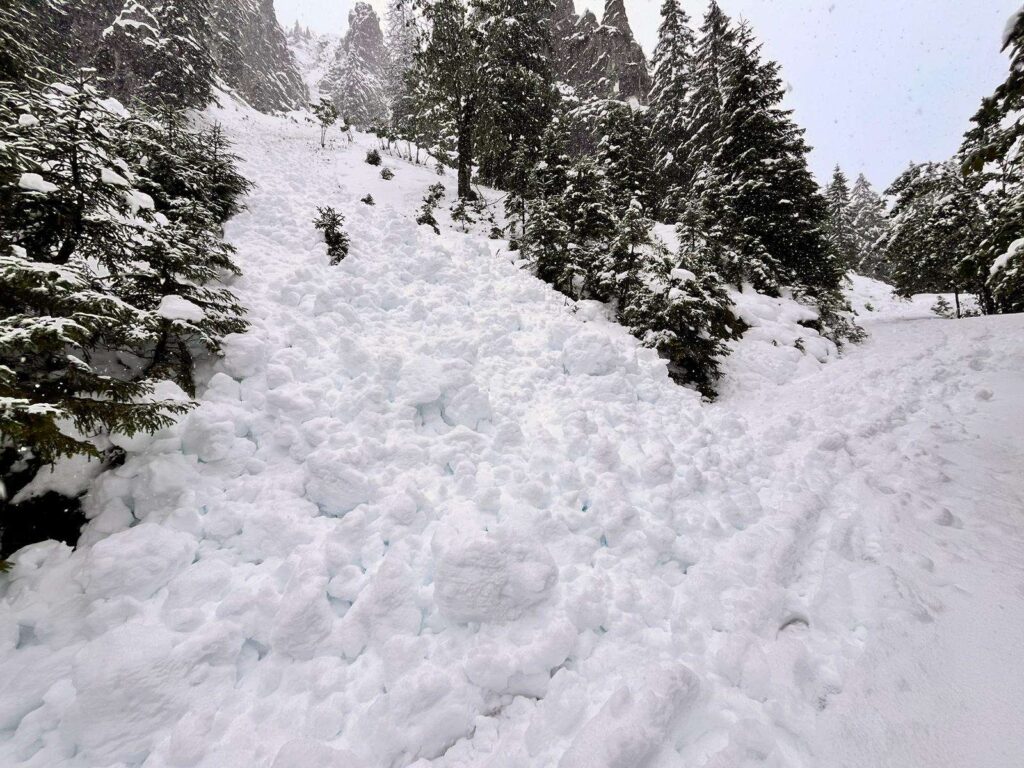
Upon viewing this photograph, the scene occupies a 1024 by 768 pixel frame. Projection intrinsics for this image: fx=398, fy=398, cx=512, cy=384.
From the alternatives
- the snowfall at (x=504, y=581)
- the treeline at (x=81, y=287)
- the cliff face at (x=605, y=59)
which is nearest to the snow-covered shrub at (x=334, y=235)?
the snowfall at (x=504, y=581)

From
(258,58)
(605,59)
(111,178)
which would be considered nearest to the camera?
(111,178)

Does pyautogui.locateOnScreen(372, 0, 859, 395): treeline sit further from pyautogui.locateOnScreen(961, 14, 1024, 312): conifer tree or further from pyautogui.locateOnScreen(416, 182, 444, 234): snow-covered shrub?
pyautogui.locateOnScreen(961, 14, 1024, 312): conifer tree

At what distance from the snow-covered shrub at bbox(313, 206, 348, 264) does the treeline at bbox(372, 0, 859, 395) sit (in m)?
4.13

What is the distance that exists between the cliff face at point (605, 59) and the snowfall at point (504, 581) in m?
29.3

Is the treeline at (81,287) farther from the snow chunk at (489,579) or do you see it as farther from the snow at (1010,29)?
the snow at (1010,29)

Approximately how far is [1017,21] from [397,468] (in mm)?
6975

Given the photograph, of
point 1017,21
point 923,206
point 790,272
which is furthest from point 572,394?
point 923,206

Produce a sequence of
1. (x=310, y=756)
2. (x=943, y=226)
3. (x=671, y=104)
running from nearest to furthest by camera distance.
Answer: (x=310, y=756)
(x=943, y=226)
(x=671, y=104)

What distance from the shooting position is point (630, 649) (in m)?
2.78

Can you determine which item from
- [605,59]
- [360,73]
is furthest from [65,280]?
[360,73]

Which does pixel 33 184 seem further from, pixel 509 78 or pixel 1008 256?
pixel 509 78

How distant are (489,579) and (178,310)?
403cm

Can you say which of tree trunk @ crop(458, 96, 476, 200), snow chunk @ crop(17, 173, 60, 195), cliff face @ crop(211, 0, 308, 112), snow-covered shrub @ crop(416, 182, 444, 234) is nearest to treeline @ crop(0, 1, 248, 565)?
snow chunk @ crop(17, 173, 60, 195)

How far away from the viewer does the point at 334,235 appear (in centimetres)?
811
